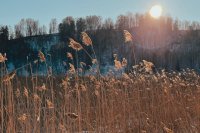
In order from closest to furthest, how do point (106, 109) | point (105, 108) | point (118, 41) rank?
point (106, 109) → point (105, 108) → point (118, 41)

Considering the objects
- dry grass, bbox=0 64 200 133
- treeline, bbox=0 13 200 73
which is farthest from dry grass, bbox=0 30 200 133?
treeline, bbox=0 13 200 73

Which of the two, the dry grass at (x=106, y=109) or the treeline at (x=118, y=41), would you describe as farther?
the treeline at (x=118, y=41)

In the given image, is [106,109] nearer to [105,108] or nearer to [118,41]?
[105,108]

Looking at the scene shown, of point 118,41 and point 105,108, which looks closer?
point 105,108

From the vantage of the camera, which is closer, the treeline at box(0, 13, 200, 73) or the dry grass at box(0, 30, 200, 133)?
the dry grass at box(0, 30, 200, 133)

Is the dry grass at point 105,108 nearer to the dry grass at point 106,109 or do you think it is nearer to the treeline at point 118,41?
the dry grass at point 106,109

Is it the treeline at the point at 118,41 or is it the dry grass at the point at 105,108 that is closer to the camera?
the dry grass at the point at 105,108

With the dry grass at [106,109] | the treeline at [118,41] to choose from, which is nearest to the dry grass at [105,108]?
the dry grass at [106,109]

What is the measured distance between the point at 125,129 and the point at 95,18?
79.2m

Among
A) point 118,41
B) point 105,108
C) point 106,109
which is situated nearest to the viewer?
point 106,109

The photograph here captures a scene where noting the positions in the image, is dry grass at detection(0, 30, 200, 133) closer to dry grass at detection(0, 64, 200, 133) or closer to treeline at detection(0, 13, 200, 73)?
dry grass at detection(0, 64, 200, 133)

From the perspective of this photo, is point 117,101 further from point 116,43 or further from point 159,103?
point 116,43

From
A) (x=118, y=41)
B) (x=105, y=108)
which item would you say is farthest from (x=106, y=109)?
(x=118, y=41)

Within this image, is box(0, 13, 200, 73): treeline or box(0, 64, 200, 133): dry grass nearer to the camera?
box(0, 64, 200, 133): dry grass
